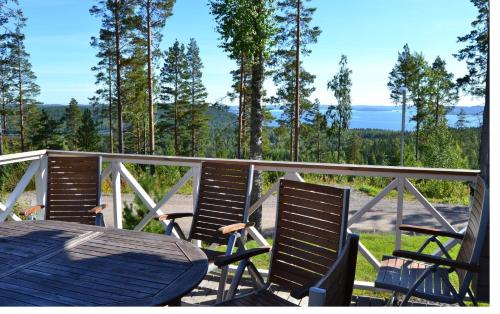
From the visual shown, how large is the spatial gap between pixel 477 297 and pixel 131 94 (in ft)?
63.4

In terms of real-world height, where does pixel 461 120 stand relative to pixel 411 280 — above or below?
above

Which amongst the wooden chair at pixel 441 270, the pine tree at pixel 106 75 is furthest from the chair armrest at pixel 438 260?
the pine tree at pixel 106 75

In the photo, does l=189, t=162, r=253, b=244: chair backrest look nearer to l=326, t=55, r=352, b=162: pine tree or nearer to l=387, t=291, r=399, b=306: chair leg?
l=387, t=291, r=399, b=306: chair leg

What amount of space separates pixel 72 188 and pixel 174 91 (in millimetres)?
25342

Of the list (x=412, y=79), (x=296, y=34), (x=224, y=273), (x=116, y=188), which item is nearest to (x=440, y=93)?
(x=412, y=79)

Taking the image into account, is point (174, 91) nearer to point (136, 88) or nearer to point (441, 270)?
point (136, 88)

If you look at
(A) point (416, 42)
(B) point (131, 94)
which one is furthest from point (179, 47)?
(A) point (416, 42)

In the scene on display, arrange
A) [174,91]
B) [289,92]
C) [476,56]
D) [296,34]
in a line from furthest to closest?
[174,91], [289,92], [476,56], [296,34]

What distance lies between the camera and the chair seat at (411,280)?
2303mm

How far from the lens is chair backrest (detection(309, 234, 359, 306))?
3.81ft

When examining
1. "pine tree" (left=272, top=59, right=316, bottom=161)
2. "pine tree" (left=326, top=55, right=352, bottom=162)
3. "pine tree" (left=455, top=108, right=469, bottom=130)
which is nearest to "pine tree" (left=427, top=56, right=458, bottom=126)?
"pine tree" (left=455, top=108, right=469, bottom=130)

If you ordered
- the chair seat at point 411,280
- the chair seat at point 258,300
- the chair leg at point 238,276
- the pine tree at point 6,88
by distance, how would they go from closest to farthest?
the chair seat at point 258,300 < the chair seat at point 411,280 < the chair leg at point 238,276 < the pine tree at point 6,88

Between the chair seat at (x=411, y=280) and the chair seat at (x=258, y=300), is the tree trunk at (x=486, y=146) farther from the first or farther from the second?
the chair seat at (x=258, y=300)

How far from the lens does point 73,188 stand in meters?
3.67
